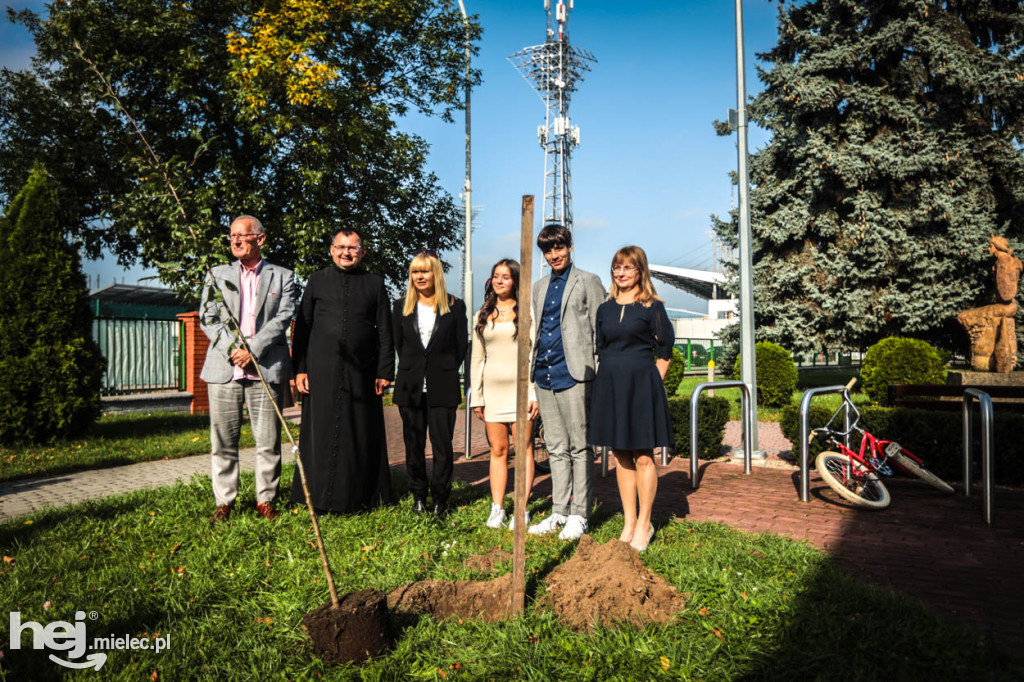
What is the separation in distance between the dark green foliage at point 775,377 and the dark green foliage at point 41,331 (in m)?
13.4

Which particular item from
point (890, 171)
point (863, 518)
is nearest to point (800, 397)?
point (890, 171)

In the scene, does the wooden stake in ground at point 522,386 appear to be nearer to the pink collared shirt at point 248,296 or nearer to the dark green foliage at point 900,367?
the pink collared shirt at point 248,296

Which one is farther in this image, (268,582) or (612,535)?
(612,535)

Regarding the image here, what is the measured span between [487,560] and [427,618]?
87cm

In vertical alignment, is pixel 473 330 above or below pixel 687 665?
above

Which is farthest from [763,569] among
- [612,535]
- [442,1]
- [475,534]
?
[442,1]

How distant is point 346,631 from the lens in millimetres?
2783

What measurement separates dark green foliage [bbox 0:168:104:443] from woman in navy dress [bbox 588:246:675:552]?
26.1 ft

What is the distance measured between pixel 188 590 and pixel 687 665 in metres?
2.56

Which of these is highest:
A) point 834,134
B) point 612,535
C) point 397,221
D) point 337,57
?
point 337,57

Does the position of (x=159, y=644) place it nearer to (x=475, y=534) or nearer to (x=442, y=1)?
(x=475, y=534)

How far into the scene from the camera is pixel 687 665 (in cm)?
270

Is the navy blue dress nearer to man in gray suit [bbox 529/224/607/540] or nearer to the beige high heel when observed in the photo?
man in gray suit [bbox 529/224/607/540]

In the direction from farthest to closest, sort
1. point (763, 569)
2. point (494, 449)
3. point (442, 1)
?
1. point (442, 1)
2. point (494, 449)
3. point (763, 569)
